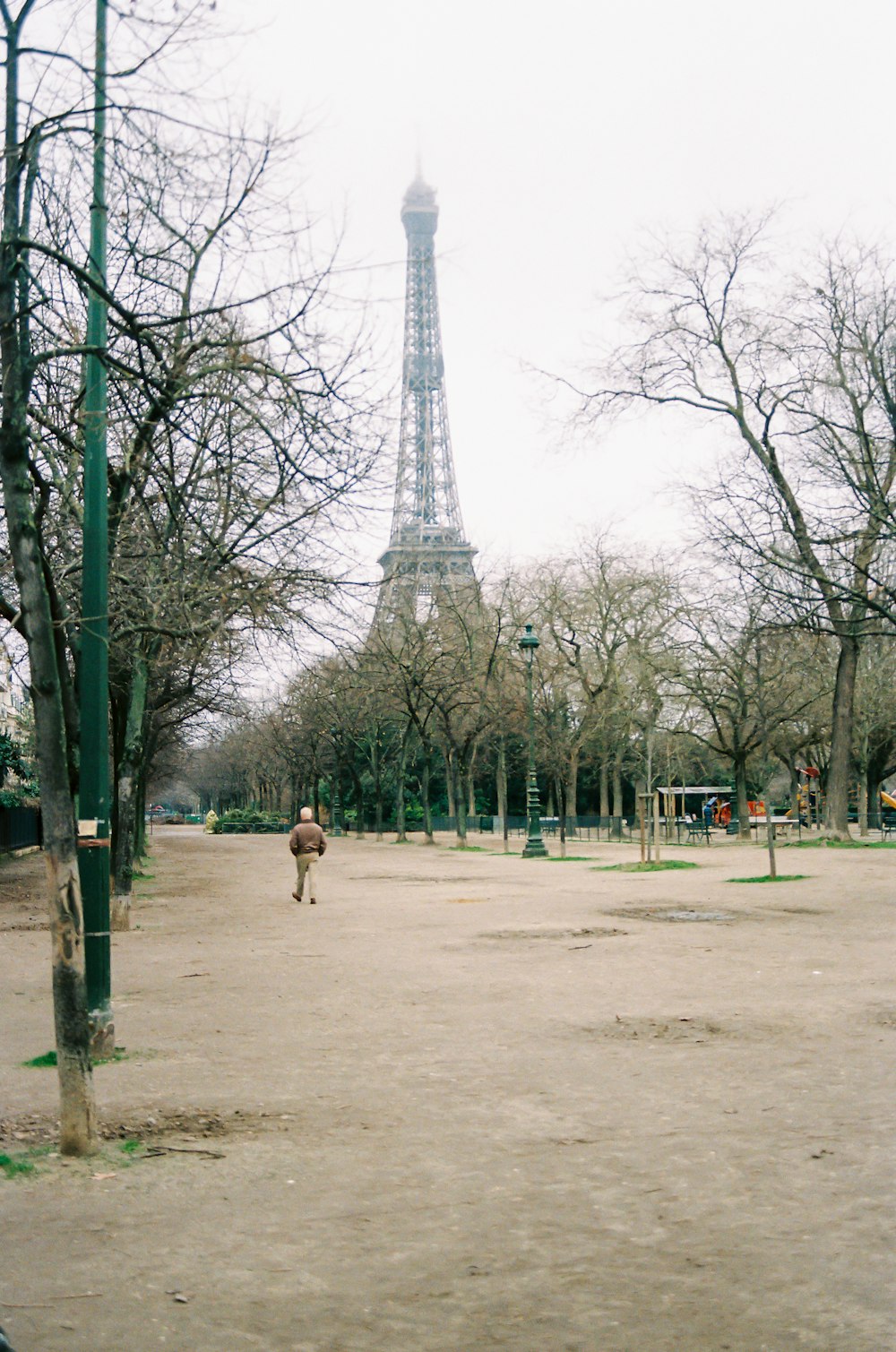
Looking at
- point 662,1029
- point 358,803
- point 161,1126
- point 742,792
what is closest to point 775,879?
point 662,1029

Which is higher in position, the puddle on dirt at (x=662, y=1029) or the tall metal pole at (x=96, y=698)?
the tall metal pole at (x=96, y=698)

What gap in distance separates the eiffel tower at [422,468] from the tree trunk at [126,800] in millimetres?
3687

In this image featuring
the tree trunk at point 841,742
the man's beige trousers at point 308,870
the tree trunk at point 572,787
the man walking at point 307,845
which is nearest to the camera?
the man walking at point 307,845

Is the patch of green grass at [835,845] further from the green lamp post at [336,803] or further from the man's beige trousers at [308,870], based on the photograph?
the green lamp post at [336,803]

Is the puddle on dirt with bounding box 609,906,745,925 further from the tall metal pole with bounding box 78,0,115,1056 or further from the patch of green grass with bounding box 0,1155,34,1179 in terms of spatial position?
the patch of green grass with bounding box 0,1155,34,1179

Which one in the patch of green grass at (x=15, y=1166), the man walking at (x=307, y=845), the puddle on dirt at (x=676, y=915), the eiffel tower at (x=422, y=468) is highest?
the eiffel tower at (x=422, y=468)

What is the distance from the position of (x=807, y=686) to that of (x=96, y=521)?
1880 inches

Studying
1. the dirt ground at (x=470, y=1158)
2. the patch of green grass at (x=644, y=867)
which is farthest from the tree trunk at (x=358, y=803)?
the dirt ground at (x=470, y=1158)

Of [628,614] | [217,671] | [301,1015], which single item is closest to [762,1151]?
[301,1015]

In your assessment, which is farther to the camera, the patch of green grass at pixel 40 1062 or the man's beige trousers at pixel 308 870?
the man's beige trousers at pixel 308 870

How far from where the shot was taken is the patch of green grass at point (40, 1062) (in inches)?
361

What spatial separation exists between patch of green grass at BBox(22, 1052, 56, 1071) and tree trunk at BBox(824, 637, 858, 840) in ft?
93.7

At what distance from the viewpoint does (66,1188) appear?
6.13 meters

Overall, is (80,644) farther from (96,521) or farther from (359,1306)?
(359,1306)
